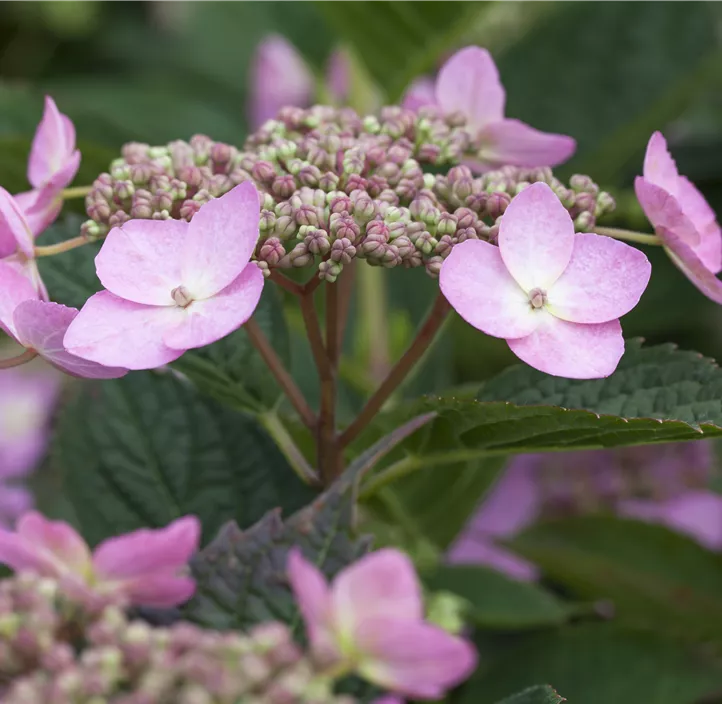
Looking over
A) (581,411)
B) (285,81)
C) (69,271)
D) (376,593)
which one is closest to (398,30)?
(285,81)

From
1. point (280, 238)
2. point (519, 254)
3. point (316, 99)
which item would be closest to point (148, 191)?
point (280, 238)

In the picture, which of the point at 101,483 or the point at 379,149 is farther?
the point at 101,483

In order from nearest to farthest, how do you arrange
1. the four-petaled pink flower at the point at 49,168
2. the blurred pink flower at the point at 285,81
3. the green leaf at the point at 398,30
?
1. the four-petaled pink flower at the point at 49,168
2. the green leaf at the point at 398,30
3. the blurred pink flower at the point at 285,81

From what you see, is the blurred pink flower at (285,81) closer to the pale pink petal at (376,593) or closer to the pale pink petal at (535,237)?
the pale pink petal at (535,237)

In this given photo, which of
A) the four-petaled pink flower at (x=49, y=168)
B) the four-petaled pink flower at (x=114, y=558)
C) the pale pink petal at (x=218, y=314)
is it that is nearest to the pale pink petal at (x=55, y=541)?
the four-petaled pink flower at (x=114, y=558)

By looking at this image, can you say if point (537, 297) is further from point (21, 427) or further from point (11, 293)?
point (21, 427)

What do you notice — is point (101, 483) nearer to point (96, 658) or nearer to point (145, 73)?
point (96, 658)

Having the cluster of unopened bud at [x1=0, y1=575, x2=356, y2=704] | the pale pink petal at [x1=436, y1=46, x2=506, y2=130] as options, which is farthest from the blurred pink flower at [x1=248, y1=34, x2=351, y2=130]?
the cluster of unopened bud at [x1=0, y1=575, x2=356, y2=704]
